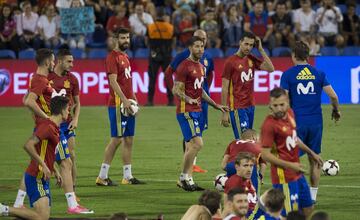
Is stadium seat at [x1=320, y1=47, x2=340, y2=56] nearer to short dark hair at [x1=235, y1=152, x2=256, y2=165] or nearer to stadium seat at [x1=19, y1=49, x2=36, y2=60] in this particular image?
stadium seat at [x1=19, y1=49, x2=36, y2=60]

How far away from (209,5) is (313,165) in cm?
1829

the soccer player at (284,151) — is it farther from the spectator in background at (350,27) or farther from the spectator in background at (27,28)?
the spectator in background at (350,27)

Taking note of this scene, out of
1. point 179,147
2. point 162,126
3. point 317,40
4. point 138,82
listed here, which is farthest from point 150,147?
point 317,40

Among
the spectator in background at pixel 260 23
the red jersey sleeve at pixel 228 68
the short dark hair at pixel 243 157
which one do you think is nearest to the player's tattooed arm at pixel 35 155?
the short dark hair at pixel 243 157

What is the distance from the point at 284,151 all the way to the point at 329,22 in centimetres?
2022

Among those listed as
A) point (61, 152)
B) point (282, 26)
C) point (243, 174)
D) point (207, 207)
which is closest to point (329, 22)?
point (282, 26)

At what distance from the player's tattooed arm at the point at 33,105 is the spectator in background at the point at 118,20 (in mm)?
16153

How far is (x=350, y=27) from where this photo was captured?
33.2 m

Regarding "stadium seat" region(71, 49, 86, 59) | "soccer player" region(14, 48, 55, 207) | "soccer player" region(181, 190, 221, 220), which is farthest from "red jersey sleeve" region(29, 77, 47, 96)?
"stadium seat" region(71, 49, 86, 59)

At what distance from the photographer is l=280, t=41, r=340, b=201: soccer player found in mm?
15391

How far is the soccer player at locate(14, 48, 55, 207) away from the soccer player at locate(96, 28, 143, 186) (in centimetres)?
207

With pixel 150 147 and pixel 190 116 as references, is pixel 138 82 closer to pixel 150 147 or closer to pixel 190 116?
pixel 150 147

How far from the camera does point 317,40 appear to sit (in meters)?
31.9

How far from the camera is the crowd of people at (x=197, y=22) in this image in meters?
31.9
